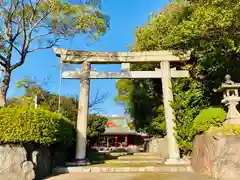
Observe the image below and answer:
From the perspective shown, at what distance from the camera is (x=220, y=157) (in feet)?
20.1

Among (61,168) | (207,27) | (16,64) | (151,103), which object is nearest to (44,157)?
(61,168)

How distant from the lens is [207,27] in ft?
23.1

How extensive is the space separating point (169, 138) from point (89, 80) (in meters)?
4.09

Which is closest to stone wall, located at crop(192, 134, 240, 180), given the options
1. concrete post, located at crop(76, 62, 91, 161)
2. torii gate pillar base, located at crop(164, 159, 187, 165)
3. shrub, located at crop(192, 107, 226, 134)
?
shrub, located at crop(192, 107, 226, 134)

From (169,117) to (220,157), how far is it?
332 centimetres

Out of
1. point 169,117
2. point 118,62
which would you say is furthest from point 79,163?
point 118,62

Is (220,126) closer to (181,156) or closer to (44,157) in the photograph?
(181,156)

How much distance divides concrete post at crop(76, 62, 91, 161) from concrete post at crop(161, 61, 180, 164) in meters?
3.26

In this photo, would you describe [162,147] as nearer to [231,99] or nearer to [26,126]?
[231,99]

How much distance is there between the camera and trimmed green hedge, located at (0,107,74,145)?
5660mm

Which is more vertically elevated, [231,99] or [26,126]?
[231,99]

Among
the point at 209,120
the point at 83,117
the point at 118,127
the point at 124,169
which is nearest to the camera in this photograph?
the point at 209,120

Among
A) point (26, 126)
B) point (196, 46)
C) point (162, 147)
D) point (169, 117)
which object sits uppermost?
point (196, 46)

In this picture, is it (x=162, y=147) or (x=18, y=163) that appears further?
(x=162, y=147)
